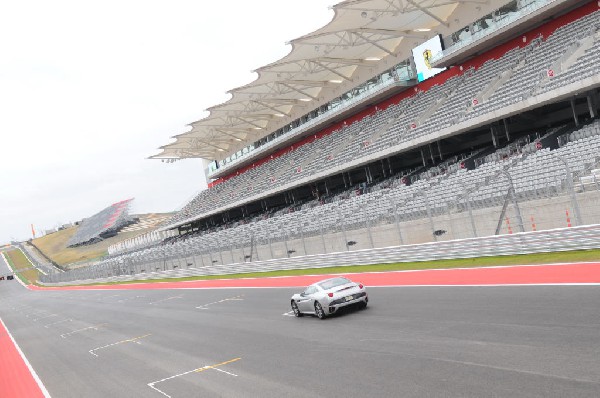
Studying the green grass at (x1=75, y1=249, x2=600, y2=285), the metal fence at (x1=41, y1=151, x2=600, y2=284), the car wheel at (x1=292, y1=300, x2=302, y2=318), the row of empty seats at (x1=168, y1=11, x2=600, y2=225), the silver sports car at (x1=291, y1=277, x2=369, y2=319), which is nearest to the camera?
the silver sports car at (x1=291, y1=277, x2=369, y2=319)

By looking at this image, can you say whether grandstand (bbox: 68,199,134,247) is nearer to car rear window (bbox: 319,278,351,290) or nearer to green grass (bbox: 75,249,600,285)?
green grass (bbox: 75,249,600,285)

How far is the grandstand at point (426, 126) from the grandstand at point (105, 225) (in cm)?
→ 6454

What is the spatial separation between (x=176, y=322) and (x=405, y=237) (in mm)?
9466

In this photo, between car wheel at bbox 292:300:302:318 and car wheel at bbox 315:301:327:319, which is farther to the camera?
car wheel at bbox 292:300:302:318

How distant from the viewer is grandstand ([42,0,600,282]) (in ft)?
65.7

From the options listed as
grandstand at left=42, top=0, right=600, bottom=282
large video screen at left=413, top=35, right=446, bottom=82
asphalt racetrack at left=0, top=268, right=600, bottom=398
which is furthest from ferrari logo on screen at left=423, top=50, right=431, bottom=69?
asphalt racetrack at left=0, top=268, right=600, bottom=398

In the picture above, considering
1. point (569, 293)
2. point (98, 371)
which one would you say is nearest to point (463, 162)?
point (569, 293)

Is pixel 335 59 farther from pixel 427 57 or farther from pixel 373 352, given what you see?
pixel 373 352

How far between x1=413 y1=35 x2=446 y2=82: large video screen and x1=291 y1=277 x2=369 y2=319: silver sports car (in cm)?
2505

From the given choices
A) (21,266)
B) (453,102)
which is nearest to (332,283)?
(453,102)

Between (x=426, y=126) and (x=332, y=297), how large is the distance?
21.3 meters

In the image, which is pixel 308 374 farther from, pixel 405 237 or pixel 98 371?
pixel 405 237

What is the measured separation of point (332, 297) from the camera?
15.1m

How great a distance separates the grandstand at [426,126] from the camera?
65.7 feet
